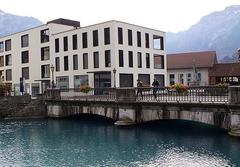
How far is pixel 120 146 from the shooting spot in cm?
2266

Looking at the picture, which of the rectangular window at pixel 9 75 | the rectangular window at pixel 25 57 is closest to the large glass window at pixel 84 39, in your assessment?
the rectangular window at pixel 25 57

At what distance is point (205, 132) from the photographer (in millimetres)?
26391

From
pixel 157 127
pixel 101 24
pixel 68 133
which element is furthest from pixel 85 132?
pixel 101 24

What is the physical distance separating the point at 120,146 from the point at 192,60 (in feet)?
157

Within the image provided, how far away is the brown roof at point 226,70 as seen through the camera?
59.2 m

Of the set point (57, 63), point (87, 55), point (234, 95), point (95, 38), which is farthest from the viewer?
point (57, 63)

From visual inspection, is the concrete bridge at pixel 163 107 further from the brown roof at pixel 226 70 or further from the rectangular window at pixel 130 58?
the brown roof at pixel 226 70

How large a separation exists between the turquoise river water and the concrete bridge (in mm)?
1199

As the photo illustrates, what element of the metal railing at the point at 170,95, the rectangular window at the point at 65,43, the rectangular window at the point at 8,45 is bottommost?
the metal railing at the point at 170,95

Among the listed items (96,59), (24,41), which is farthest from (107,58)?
(24,41)

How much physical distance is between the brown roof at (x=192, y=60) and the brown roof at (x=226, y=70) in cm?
128

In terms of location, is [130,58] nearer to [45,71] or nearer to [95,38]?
[95,38]

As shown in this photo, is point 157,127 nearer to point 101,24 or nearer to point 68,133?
point 68,133

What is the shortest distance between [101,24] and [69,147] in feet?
88.2
